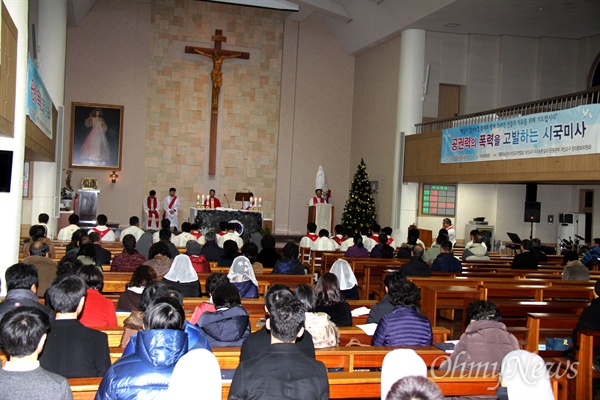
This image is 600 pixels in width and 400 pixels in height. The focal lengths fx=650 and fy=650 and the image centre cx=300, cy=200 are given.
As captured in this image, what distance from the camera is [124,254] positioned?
7.43 metres

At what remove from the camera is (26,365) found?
8.34 ft

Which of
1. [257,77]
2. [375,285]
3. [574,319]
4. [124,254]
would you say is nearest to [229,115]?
[257,77]

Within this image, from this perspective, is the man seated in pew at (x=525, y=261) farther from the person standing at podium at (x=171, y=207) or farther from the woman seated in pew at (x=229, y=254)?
the person standing at podium at (x=171, y=207)

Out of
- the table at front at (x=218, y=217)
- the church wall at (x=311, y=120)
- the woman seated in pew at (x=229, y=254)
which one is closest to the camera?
the woman seated in pew at (x=229, y=254)

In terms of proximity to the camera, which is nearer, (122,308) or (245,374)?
(245,374)

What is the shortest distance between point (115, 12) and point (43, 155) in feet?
25.6

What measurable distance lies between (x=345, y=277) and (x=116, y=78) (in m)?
12.9

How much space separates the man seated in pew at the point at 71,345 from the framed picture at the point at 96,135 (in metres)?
14.7

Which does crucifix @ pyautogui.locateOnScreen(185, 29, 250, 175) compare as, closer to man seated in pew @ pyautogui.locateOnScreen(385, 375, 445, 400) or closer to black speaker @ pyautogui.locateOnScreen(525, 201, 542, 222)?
black speaker @ pyautogui.locateOnScreen(525, 201, 542, 222)

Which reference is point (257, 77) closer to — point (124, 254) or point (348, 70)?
point (348, 70)

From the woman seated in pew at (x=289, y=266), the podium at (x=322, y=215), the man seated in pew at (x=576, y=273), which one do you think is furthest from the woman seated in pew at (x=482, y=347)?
the podium at (x=322, y=215)

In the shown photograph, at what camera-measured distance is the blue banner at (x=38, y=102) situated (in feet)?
29.7

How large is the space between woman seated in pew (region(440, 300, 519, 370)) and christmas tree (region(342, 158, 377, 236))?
42.3 ft

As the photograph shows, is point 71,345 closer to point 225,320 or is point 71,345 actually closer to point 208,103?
point 225,320
